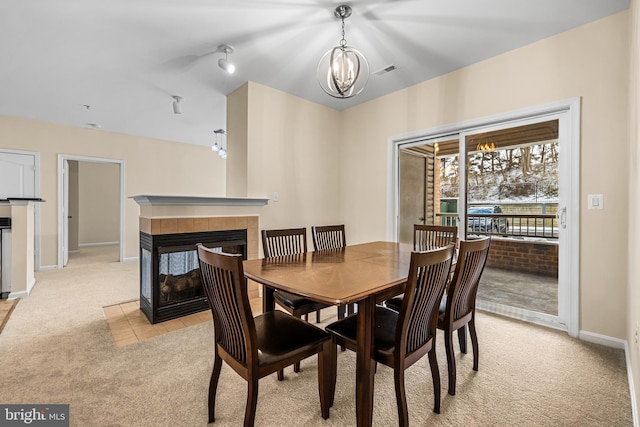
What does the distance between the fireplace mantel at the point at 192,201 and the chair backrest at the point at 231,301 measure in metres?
1.70

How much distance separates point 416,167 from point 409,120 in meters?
0.79

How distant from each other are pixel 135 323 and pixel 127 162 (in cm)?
401

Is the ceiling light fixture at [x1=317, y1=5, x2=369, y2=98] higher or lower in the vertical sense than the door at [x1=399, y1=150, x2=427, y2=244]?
higher

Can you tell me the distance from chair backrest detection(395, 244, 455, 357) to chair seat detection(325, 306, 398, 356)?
0.27 ft


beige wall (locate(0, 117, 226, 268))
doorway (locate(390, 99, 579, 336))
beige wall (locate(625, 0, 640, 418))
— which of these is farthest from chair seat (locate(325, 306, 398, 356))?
beige wall (locate(0, 117, 226, 268))

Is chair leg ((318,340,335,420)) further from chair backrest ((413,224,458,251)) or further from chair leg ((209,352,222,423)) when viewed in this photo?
chair backrest ((413,224,458,251))

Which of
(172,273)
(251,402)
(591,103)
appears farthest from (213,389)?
(591,103)

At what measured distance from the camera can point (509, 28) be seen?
7.78ft

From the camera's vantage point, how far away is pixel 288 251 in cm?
250

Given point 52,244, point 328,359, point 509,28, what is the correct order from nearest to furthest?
point 328,359 < point 509,28 < point 52,244

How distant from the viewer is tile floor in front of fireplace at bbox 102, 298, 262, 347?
7.88 feet

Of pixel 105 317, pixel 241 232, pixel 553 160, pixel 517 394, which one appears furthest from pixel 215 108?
pixel 517 394

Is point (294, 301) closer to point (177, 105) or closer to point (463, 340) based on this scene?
point (463, 340)

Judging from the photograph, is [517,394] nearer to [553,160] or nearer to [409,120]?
[553,160]
